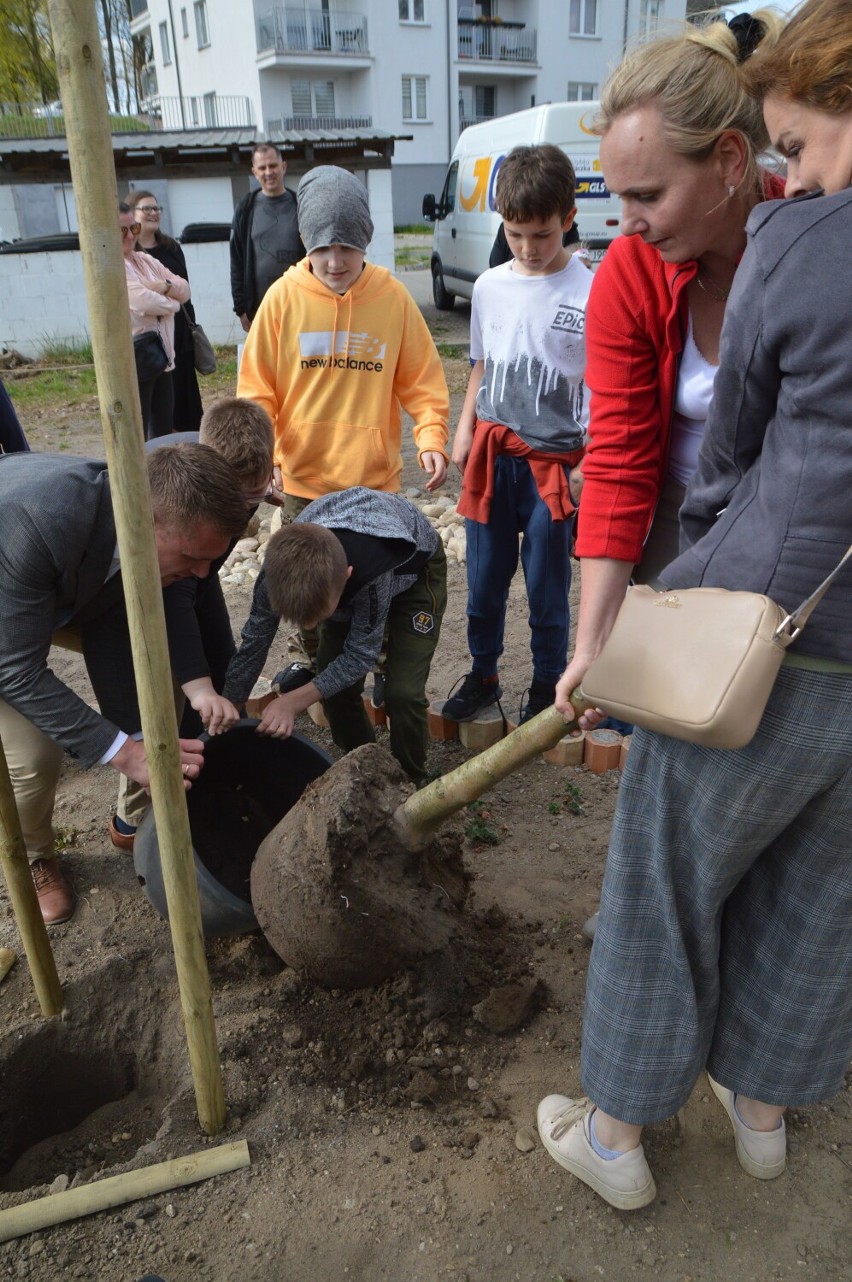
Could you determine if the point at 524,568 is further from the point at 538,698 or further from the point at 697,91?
the point at 697,91

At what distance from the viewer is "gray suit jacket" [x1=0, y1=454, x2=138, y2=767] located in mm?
2174

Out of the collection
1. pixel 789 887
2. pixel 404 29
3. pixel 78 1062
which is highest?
pixel 404 29

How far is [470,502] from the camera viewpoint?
11.3ft

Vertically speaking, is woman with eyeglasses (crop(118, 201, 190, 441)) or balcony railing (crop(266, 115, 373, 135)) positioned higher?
balcony railing (crop(266, 115, 373, 135))

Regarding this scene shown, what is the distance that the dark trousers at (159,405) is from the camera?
6.14 m

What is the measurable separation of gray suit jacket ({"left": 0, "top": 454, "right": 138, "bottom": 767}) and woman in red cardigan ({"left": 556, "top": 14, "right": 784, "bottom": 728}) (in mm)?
1194

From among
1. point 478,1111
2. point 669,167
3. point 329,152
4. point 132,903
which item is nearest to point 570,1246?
point 478,1111

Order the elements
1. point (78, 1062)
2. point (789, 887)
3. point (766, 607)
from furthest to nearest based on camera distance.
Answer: point (78, 1062) < point (789, 887) < point (766, 607)

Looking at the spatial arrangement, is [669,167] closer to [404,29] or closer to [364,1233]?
[364,1233]

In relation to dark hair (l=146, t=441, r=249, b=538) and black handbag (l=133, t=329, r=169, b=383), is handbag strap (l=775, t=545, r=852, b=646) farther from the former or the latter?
black handbag (l=133, t=329, r=169, b=383)

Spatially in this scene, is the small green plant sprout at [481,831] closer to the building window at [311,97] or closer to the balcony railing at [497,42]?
the building window at [311,97]

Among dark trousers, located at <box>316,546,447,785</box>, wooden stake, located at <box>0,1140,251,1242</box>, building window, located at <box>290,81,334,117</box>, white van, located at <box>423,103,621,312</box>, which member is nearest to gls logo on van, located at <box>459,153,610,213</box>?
white van, located at <box>423,103,621,312</box>

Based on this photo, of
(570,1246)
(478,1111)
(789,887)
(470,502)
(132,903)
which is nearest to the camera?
(789,887)

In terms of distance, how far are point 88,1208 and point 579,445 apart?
2660mm
